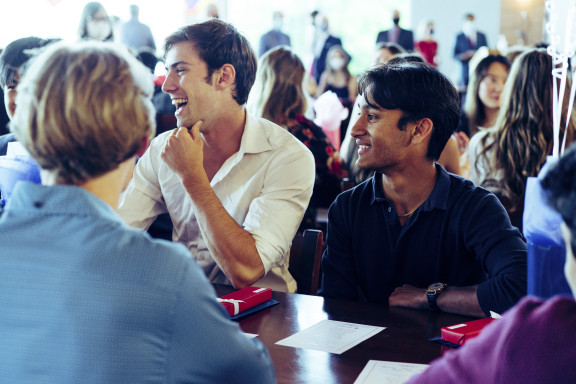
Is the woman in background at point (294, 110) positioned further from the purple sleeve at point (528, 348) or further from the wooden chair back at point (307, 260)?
the purple sleeve at point (528, 348)

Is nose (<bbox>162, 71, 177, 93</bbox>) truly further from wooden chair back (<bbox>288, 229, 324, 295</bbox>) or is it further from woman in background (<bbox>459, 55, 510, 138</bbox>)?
woman in background (<bbox>459, 55, 510, 138</bbox>)

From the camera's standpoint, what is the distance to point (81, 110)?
3.05 ft

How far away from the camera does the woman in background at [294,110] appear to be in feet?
10.8

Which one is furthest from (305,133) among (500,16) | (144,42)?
(500,16)

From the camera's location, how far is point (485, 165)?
312 centimetres

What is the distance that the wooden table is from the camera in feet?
4.02

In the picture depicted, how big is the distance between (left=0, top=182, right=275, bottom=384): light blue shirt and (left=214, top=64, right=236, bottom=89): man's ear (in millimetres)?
1345

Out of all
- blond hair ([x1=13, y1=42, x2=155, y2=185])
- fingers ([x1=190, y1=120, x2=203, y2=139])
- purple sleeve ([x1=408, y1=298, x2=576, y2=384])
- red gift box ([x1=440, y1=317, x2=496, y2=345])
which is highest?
blond hair ([x1=13, y1=42, x2=155, y2=185])

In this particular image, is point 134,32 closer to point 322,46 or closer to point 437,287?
point 322,46

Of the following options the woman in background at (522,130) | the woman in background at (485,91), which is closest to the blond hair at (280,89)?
the woman in background at (522,130)

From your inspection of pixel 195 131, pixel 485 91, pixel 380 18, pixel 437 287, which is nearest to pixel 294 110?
pixel 485 91

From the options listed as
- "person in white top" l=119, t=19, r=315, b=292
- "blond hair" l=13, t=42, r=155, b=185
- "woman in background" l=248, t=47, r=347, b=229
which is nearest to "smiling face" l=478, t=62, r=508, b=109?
"woman in background" l=248, t=47, r=347, b=229

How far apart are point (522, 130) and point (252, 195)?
4.89 feet

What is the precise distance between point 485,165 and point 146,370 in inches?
98.7
